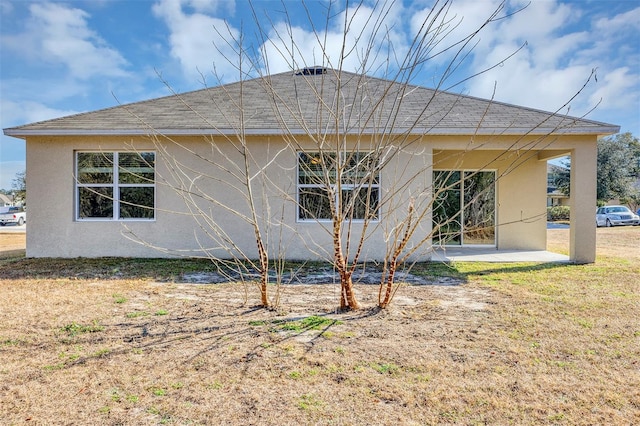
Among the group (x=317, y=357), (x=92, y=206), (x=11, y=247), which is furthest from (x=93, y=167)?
(x=317, y=357)

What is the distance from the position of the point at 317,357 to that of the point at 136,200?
774 centimetres

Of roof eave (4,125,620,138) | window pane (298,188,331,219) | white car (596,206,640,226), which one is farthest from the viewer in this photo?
white car (596,206,640,226)

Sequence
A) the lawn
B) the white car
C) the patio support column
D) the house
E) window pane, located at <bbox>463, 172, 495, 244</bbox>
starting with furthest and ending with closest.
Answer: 1. the house
2. the white car
3. window pane, located at <bbox>463, 172, 495, 244</bbox>
4. the patio support column
5. the lawn

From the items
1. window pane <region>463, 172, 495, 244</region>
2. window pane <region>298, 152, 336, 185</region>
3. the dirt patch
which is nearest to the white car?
window pane <region>463, 172, 495, 244</region>

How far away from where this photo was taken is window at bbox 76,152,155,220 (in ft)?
30.7

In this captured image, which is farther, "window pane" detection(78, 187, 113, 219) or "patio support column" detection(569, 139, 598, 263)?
"window pane" detection(78, 187, 113, 219)

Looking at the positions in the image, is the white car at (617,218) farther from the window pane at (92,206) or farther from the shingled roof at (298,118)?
the window pane at (92,206)

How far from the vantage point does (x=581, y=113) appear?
4359 mm

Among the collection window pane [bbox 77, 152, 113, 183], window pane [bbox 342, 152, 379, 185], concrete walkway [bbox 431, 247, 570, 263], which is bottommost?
concrete walkway [bbox 431, 247, 570, 263]

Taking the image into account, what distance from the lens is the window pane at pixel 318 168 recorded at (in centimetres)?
442

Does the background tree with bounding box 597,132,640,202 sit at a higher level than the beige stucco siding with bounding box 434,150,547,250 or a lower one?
higher

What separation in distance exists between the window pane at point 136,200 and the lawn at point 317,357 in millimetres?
3556

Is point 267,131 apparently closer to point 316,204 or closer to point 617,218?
point 316,204

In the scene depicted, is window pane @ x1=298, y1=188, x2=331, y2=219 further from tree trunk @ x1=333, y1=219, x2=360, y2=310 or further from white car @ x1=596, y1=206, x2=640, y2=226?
white car @ x1=596, y1=206, x2=640, y2=226
